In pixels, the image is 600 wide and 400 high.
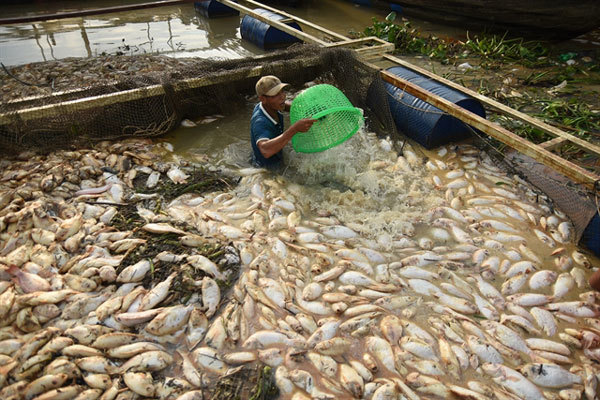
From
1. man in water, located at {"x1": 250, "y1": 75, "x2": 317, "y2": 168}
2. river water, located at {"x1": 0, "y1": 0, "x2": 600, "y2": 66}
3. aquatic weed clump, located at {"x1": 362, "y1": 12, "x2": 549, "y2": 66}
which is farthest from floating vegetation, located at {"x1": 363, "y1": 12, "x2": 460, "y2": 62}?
man in water, located at {"x1": 250, "y1": 75, "x2": 317, "y2": 168}

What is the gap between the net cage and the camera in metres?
4.45

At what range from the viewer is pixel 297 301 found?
3.07m

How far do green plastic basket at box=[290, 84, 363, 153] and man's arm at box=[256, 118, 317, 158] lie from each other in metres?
0.15

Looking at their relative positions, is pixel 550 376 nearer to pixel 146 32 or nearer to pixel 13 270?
pixel 13 270

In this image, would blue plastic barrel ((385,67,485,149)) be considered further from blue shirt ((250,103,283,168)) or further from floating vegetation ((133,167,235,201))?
floating vegetation ((133,167,235,201))

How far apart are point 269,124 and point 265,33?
5060 millimetres

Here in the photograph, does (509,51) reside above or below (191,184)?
above

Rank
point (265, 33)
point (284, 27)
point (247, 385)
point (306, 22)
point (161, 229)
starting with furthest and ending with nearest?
point (265, 33) < point (284, 27) < point (306, 22) < point (161, 229) < point (247, 385)

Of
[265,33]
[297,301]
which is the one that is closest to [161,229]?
[297,301]

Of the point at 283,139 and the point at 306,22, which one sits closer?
the point at 283,139

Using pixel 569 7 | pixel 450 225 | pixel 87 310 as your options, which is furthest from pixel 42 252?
A: pixel 569 7

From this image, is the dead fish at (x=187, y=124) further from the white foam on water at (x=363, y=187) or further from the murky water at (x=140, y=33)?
the murky water at (x=140, y=33)

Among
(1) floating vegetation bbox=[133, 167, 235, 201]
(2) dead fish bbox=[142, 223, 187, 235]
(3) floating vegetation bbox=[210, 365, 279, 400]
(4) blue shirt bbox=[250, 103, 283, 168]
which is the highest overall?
(4) blue shirt bbox=[250, 103, 283, 168]

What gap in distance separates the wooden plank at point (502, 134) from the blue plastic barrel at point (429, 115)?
10 cm
